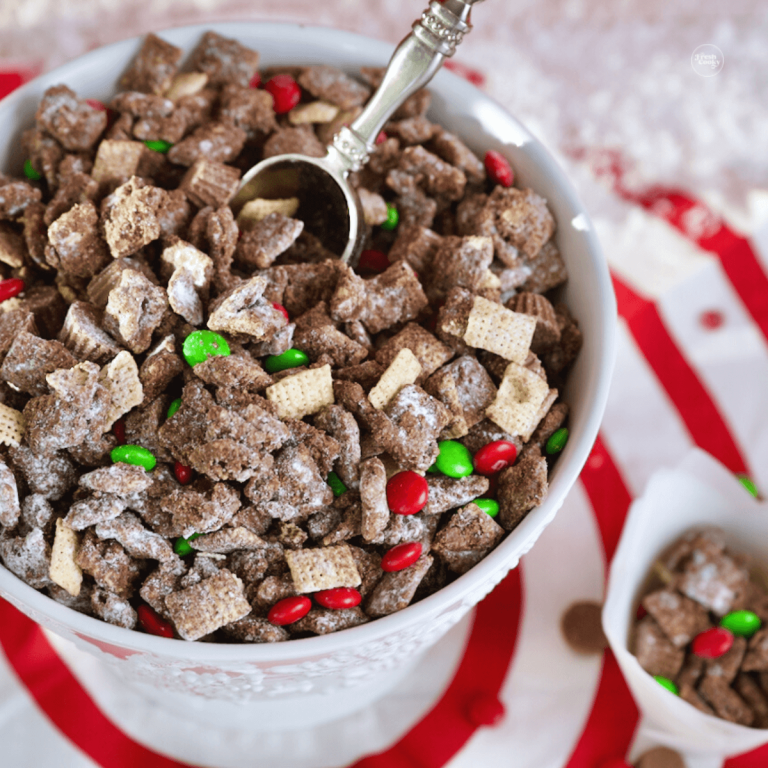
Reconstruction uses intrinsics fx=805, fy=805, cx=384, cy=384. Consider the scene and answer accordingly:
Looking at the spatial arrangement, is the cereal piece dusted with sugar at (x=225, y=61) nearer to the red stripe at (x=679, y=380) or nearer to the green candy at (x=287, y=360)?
the green candy at (x=287, y=360)

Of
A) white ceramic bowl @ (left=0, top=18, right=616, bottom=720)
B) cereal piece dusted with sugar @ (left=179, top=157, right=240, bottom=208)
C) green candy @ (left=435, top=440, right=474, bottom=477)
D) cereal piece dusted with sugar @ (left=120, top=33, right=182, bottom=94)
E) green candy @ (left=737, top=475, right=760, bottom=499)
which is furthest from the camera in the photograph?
green candy @ (left=737, top=475, right=760, bottom=499)

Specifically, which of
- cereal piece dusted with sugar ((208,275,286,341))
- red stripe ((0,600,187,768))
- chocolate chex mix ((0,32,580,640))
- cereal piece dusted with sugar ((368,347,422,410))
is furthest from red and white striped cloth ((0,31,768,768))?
cereal piece dusted with sugar ((208,275,286,341))

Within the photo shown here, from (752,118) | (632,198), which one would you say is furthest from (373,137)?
(752,118)

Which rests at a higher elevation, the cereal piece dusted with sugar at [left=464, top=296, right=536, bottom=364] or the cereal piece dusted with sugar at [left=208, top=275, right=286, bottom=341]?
the cereal piece dusted with sugar at [left=464, top=296, right=536, bottom=364]

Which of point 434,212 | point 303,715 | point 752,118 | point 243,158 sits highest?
point 752,118

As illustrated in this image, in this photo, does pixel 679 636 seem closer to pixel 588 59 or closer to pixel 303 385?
pixel 303 385

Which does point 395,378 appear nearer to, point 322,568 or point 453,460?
point 453,460

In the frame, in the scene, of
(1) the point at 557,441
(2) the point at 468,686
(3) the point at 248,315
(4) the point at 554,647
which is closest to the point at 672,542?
(4) the point at 554,647

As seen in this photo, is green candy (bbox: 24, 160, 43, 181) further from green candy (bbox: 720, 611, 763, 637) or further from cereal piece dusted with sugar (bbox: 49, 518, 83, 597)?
green candy (bbox: 720, 611, 763, 637)
